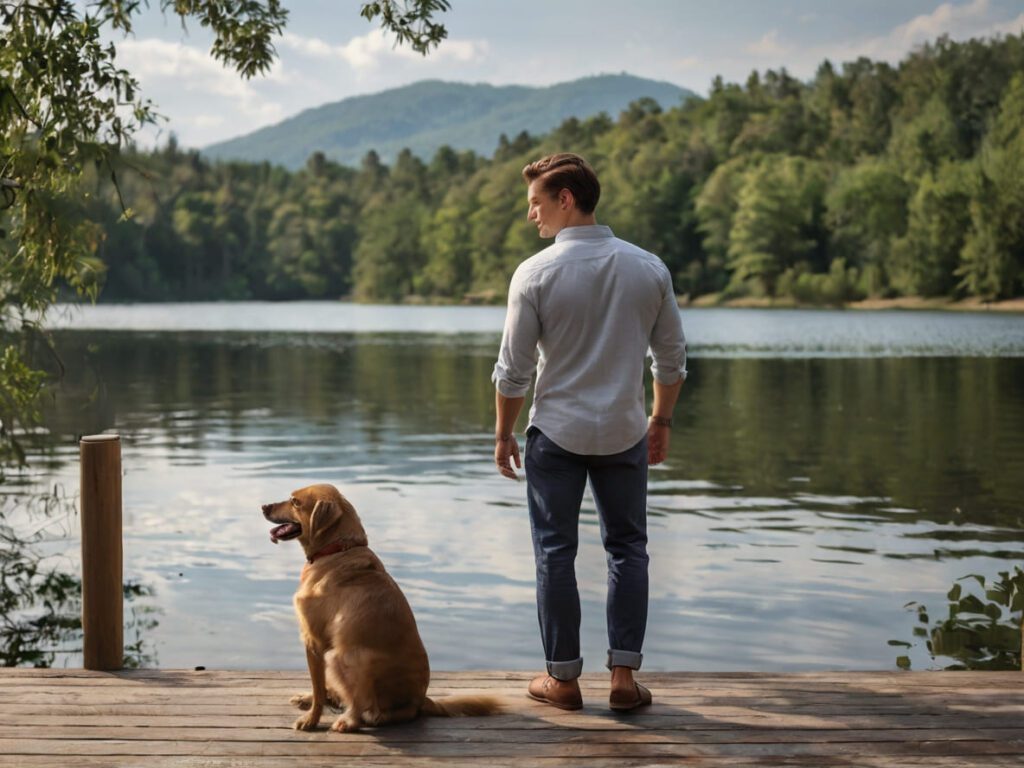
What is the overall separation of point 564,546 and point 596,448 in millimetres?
366

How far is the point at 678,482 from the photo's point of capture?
14.9 meters

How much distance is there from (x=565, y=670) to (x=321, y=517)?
1.03m

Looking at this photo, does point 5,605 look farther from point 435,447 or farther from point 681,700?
point 435,447

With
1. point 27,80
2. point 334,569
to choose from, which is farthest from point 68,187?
point 334,569

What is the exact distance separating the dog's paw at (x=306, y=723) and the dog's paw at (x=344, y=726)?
7 centimetres

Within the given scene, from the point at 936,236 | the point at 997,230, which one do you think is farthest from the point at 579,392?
the point at 936,236

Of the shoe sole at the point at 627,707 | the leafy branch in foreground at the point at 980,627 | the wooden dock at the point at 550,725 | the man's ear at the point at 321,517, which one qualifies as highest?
the man's ear at the point at 321,517

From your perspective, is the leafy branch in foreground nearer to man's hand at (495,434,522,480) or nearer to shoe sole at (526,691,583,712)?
shoe sole at (526,691,583,712)

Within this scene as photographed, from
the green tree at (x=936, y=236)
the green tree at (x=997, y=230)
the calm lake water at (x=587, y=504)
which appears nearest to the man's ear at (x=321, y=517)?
the calm lake water at (x=587, y=504)

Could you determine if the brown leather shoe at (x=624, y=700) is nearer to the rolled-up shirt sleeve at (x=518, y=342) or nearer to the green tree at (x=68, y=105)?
the rolled-up shirt sleeve at (x=518, y=342)

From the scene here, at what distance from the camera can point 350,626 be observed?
4156 mm

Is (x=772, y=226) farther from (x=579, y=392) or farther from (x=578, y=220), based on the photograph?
(x=579, y=392)

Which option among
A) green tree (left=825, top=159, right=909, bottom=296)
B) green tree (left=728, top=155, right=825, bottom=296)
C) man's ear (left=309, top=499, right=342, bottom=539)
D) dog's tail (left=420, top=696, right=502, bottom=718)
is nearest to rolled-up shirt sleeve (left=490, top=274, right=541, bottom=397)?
man's ear (left=309, top=499, right=342, bottom=539)

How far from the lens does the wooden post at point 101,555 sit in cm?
510
